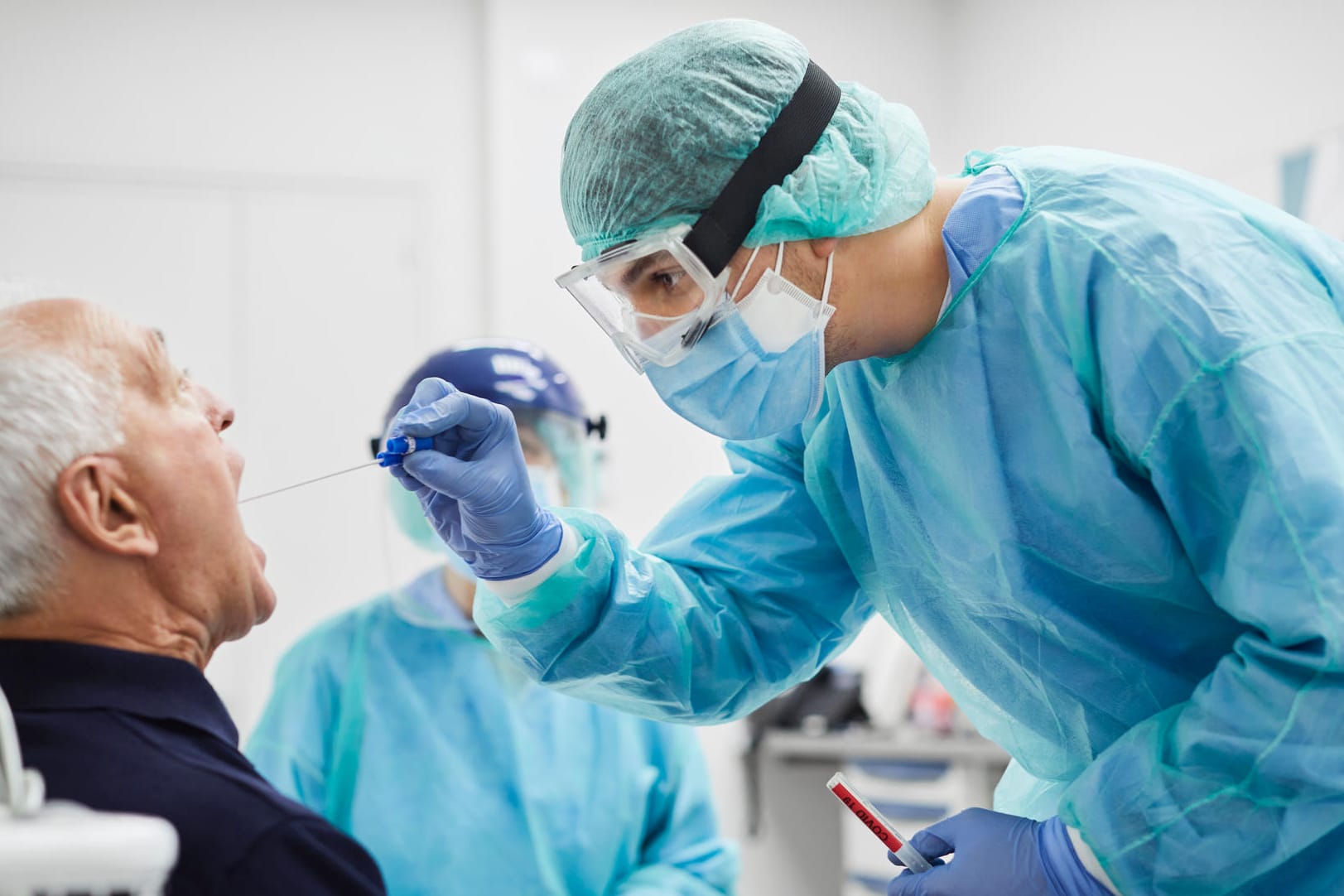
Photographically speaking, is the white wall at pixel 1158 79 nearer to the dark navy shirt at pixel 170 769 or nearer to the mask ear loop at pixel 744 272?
the mask ear loop at pixel 744 272

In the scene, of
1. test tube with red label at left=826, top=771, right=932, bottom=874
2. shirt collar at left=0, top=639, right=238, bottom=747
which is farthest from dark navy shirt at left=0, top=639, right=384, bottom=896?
test tube with red label at left=826, top=771, right=932, bottom=874

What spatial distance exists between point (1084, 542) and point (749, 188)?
44 centimetres

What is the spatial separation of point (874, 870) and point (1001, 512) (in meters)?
2.37

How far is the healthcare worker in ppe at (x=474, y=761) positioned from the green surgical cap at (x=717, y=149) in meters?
0.76

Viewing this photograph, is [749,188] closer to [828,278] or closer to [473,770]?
[828,278]

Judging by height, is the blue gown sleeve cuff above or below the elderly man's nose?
below

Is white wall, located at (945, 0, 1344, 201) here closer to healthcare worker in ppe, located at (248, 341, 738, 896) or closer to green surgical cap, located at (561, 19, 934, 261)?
healthcare worker in ppe, located at (248, 341, 738, 896)

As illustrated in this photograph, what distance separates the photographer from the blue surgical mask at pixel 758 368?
121 cm

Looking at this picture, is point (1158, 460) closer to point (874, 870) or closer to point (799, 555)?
point (799, 555)

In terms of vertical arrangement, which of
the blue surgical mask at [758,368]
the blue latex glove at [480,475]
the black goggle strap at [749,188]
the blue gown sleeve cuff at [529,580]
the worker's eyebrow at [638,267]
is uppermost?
the black goggle strap at [749,188]

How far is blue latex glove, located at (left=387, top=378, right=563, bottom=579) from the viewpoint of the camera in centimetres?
124

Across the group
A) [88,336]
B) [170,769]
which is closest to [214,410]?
[88,336]

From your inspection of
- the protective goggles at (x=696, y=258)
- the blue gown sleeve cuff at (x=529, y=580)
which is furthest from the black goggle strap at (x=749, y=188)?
the blue gown sleeve cuff at (x=529, y=580)

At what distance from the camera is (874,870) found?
129 inches
